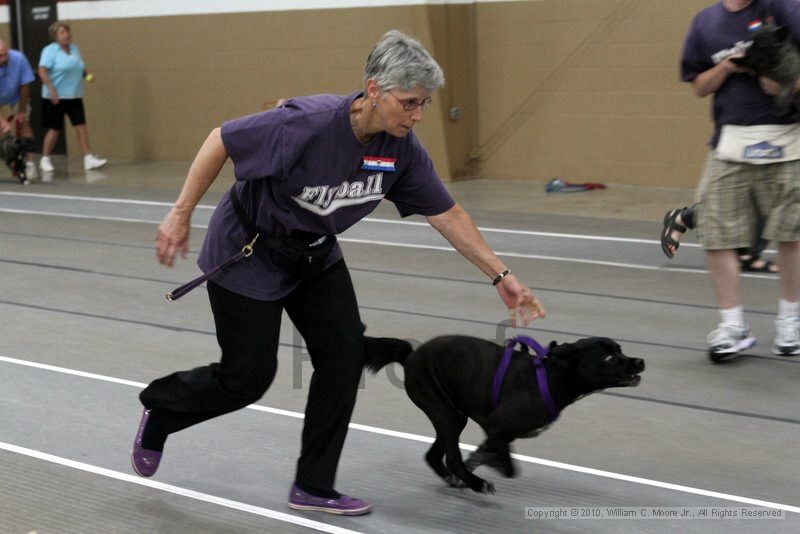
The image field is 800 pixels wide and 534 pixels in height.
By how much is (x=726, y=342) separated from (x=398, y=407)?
1.85m

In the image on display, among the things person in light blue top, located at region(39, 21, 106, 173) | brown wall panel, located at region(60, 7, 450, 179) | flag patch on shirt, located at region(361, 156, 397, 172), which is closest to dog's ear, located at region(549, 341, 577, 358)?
flag patch on shirt, located at region(361, 156, 397, 172)

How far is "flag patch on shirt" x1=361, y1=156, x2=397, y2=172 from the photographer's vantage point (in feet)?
13.8

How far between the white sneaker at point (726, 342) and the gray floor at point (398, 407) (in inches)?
3.2

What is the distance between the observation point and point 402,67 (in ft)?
12.8

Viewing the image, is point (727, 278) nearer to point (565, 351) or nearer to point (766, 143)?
point (766, 143)

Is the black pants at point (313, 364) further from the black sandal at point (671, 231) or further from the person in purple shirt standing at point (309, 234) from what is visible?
the black sandal at point (671, 231)

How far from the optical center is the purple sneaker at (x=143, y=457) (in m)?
4.66

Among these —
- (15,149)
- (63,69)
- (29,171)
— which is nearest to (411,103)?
(15,149)

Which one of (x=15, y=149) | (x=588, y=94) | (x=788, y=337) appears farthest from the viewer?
(x=15, y=149)

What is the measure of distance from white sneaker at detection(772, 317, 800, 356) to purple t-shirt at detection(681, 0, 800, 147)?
1.05 meters

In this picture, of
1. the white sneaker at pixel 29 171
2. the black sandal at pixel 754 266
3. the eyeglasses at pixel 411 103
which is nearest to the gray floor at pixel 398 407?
the black sandal at pixel 754 266

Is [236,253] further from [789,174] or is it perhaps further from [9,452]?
[789,174]

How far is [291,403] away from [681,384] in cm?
197

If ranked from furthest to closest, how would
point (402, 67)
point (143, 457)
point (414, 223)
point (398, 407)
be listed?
point (414, 223)
point (398, 407)
point (143, 457)
point (402, 67)
